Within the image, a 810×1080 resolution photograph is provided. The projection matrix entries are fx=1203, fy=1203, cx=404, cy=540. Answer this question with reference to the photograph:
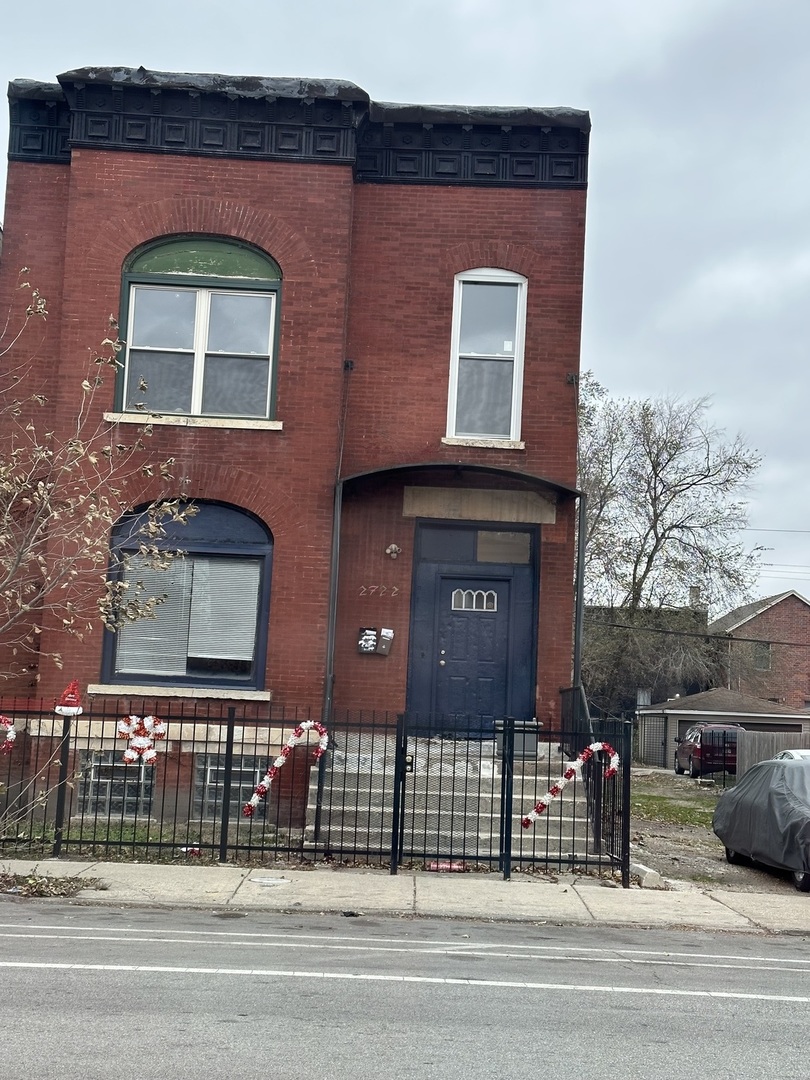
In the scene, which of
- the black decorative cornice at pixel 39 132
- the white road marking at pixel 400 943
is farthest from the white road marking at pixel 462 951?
the black decorative cornice at pixel 39 132

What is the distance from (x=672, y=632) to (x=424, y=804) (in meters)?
34.6

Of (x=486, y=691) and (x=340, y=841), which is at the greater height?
(x=486, y=691)

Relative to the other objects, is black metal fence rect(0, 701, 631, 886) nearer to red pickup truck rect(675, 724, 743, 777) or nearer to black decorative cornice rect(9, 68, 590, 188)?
black decorative cornice rect(9, 68, 590, 188)

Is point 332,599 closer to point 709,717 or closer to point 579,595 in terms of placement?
point 579,595

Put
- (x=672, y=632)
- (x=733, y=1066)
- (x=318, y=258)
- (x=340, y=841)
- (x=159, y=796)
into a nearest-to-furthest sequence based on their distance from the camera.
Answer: (x=733, y=1066) < (x=340, y=841) < (x=159, y=796) < (x=318, y=258) < (x=672, y=632)

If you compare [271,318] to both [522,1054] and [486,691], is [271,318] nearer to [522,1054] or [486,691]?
[486,691]

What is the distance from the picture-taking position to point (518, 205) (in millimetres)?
15883

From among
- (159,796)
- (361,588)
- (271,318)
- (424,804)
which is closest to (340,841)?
(424,804)

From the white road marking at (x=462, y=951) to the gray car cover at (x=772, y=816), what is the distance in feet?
13.9

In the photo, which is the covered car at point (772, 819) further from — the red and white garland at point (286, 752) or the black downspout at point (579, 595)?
the red and white garland at point (286, 752)

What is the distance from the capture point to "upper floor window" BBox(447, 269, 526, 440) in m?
15.7

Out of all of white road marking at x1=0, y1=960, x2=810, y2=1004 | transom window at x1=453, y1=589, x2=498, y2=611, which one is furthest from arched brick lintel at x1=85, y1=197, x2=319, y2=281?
white road marking at x1=0, y1=960, x2=810, y2=1004

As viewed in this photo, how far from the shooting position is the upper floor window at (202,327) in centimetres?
1523

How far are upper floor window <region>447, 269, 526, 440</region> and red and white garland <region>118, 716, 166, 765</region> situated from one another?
5.62 metres
